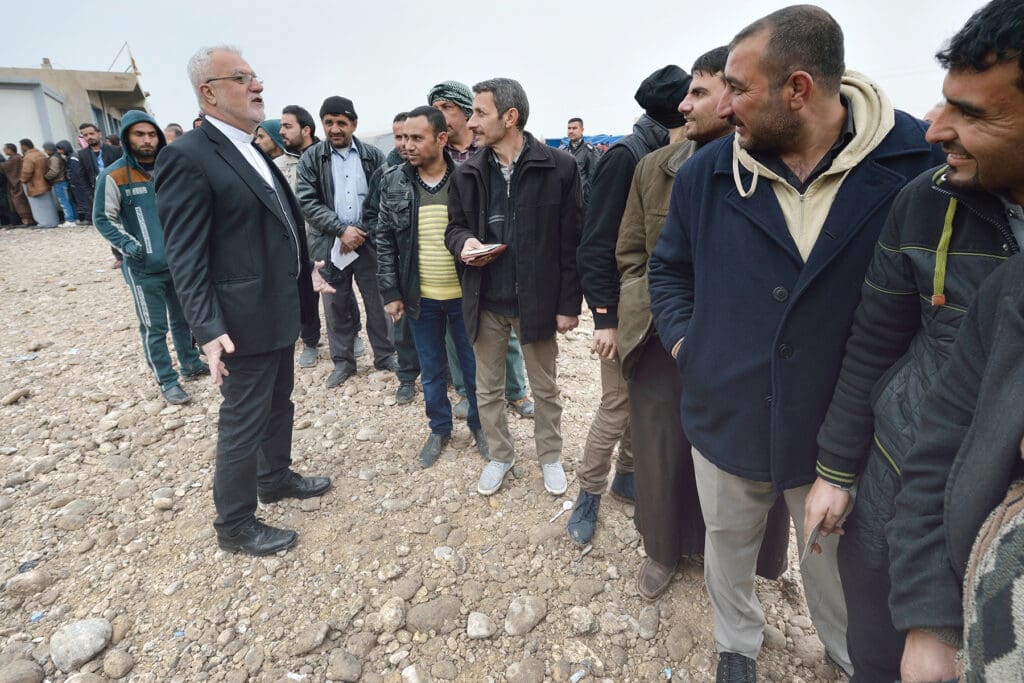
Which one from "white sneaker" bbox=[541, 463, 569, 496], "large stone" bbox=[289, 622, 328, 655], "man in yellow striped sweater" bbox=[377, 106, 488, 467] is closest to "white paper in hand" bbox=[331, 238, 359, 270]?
"man in yellow striped sweater" bbox=[377, 106, 488, 467]

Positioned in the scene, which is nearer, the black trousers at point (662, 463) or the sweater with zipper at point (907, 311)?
the sweater with zipper at point (907, 311)

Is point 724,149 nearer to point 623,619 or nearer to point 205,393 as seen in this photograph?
point 623,619

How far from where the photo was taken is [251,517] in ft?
8.49

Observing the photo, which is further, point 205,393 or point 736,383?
point 205,393

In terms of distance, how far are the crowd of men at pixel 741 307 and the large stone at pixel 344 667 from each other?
73 centimetres

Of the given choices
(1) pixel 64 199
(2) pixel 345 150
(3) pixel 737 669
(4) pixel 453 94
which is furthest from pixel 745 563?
(1) pixel 64 199

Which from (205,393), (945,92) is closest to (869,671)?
(945,92)

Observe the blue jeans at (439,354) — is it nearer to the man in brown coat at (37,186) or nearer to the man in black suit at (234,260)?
the man in black suit at (234,260)

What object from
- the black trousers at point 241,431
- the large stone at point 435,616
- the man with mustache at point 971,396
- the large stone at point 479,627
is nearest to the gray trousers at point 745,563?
the man with mustache at point 971,396

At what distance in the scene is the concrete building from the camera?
16.8 meters

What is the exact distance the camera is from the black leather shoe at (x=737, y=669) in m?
1.83

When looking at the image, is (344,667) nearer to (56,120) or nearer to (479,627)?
(479,627)

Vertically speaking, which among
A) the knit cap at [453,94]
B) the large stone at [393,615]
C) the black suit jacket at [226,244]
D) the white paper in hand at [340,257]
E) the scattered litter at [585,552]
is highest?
the knit cap at [453,94]

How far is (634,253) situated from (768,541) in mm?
1304
